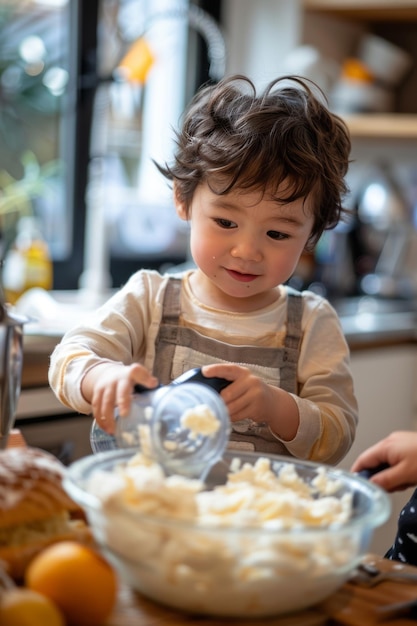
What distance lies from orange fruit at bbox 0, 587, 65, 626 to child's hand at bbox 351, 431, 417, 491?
1.26ft

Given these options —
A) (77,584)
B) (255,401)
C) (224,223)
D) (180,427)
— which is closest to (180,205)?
(224,223)

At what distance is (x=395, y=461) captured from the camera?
3.02ft

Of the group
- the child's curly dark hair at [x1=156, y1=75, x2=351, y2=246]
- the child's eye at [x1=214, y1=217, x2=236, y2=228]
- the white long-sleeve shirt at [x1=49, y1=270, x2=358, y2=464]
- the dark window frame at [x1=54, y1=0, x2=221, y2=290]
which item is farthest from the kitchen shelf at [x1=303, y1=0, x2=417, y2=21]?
the child's eye at [x1=214, y1=217, x2=236, y2=228]

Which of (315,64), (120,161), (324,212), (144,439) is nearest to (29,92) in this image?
Answer: (120,161)

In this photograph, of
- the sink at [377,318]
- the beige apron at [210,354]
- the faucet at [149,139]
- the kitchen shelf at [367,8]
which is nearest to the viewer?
the beige apron at [210,354]

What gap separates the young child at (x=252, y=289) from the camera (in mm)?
1186

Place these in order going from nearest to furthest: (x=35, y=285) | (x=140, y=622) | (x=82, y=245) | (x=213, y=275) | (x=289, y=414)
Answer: (x=140, y=622) < (x=289, y=414) < (x=213, y=275) < (x=35, y=285) < (x=82, y=245)

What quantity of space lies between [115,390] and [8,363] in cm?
13

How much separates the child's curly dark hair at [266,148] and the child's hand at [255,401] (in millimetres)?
278

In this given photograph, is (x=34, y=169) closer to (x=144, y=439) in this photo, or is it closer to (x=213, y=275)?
(x=213, y=275)

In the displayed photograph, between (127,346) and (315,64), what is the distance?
5.85 ft

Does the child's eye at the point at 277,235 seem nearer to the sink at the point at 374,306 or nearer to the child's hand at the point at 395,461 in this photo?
the child's hand at the point at 395,461

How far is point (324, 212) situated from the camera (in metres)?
1.31

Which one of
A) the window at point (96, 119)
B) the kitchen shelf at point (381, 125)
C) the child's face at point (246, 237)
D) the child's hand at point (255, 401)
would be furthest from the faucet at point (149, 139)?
the child's hand at point (255, 401)
